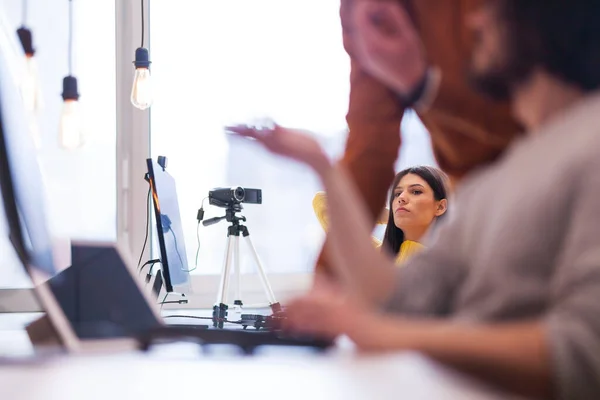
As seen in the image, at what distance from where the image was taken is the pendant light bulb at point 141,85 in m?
0.85

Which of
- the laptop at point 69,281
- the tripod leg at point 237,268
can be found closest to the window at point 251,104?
the tripod leg at point 237,268

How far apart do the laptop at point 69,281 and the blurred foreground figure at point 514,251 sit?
0.20 metres

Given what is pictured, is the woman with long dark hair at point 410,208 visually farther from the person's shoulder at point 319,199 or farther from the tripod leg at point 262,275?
the tripod leg at point 262,275

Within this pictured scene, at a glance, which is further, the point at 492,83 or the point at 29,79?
the point at 29,79

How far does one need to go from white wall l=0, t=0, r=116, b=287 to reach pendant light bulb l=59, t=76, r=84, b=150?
11mm

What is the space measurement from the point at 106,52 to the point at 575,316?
757 millimetres

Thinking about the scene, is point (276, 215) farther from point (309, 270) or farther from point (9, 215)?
point (9, 215)

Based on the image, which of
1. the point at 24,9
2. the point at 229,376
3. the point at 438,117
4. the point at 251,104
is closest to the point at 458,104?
the point at 438,117

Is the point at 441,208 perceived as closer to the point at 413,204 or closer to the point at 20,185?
the point at 413,204

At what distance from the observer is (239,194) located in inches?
29.9

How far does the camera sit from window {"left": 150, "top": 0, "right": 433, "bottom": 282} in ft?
2.06

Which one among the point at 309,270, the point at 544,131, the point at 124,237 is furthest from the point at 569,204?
the point at 124,237

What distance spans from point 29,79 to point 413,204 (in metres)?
0.49

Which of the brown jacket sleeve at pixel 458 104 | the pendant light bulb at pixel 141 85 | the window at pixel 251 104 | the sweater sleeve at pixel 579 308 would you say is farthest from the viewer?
the pendant light bulb at pixel 141 85
